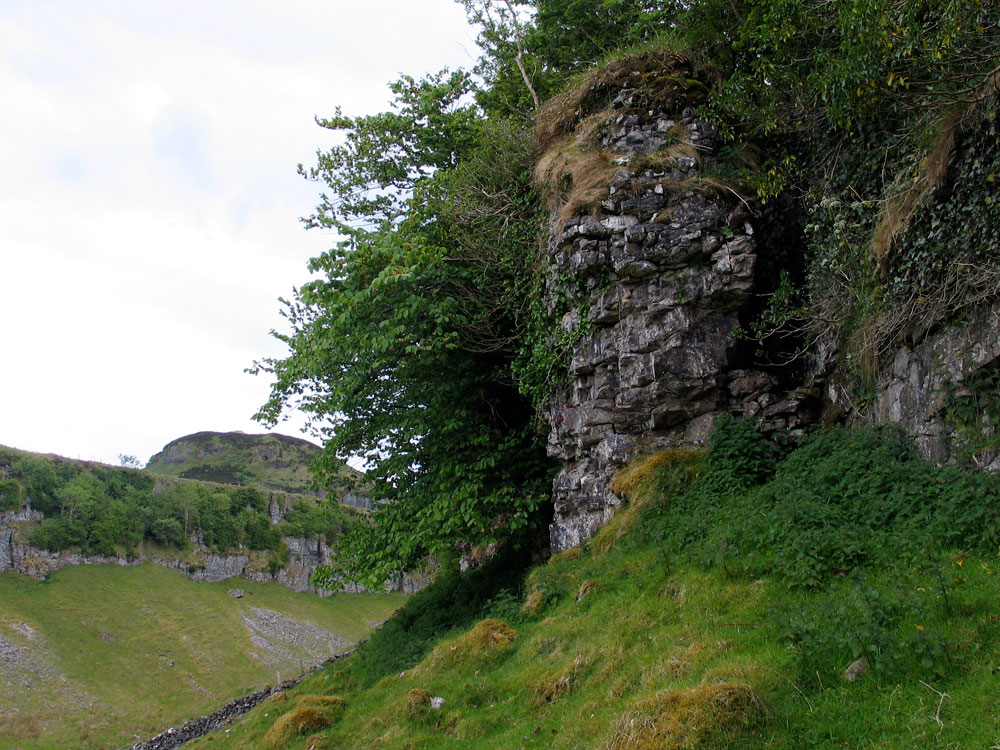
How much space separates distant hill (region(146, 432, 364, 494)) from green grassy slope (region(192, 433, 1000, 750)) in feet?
443

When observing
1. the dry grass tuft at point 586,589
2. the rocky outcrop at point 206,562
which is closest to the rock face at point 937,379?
the dry grass tuft at point 586,589

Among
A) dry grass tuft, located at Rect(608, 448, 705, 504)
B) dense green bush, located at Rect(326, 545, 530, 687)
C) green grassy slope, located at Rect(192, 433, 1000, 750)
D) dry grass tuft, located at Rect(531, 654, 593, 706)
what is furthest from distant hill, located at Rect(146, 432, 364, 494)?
dry grass tuft, located at Rect(531, 654, 593, 706)

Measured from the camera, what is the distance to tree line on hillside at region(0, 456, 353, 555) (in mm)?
79812

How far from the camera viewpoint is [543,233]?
47.3 feet

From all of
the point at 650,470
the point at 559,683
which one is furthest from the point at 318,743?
the point at 650,470

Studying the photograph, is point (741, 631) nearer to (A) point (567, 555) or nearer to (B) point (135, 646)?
(A) point (567, 555)

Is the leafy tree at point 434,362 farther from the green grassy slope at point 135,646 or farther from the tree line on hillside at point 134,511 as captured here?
the tree line on hillside at point 134,511

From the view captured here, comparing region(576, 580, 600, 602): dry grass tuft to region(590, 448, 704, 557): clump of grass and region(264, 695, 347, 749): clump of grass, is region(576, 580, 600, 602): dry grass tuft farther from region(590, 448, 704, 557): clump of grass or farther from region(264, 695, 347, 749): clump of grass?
region(264, 695, 347, 749): clump of grass

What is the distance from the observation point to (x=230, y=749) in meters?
12.5

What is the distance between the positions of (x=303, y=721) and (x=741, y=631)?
7603 mm

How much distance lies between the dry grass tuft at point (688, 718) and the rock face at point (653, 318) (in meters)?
6.37

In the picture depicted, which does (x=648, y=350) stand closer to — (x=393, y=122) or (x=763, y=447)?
(x=763, y=447)

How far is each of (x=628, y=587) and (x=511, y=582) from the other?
6.36 metres

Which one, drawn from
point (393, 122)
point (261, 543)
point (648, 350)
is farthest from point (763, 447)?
point (261, 543)
